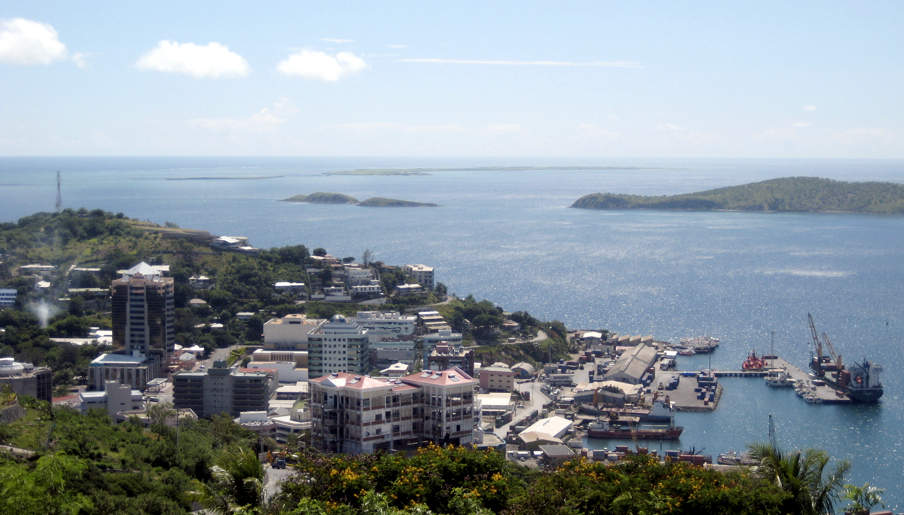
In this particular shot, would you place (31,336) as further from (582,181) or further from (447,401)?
(582,181)

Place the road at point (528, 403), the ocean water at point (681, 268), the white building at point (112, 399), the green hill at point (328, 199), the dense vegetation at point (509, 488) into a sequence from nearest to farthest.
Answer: the dense vegetation at point (509, 488), the white building at point (112, 399), the road at point (528, 403), the ocean water at point (681, 268), the green hill at point (328, 199)

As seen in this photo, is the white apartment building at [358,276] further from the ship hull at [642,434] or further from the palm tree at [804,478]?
the palm tree at [804,478]

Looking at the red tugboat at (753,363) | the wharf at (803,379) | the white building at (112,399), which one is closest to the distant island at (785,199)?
the wharf at (803,379)

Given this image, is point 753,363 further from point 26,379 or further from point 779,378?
point 26,379

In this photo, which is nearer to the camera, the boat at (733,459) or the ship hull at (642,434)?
the boat at (733,459)

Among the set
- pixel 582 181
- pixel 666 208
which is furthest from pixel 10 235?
pixel 582 181

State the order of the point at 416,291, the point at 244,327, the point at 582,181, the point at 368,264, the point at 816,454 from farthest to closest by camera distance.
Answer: the point at 582,181 → the point at 368,264 → the point at 416,291 → the point at 244,327 → the point at 816,454

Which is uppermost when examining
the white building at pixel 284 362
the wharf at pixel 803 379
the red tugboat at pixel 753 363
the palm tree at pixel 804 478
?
the palm tree at pixel 804 478

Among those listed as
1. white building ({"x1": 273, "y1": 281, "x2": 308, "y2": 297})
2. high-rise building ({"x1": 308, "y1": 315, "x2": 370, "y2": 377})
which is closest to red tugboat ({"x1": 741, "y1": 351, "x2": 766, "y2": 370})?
high-rise building ({"x1": 308, "y1": 315, "x2": 370, "y2": 377})
